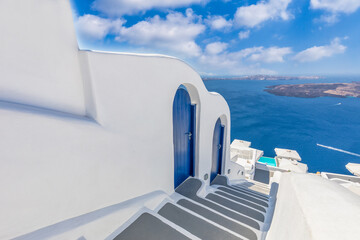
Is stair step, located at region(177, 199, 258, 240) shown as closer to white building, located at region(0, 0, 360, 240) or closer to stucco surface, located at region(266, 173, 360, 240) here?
white building, located at region(0, 0, 360, 240)

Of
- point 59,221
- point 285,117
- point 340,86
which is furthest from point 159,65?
point 340,86

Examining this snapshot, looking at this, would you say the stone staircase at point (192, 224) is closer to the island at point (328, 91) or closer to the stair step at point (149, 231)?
the stair step at point (149, 231)

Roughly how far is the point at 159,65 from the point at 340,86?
12848 cm

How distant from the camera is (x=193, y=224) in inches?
102

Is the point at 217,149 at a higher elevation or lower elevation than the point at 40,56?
lower

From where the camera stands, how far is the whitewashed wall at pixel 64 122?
4.63 ft

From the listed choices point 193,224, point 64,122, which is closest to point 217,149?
point 193,224

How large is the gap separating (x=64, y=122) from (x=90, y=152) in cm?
48

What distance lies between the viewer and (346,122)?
47031mm

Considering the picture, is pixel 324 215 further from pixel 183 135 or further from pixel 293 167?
pixel 293 167

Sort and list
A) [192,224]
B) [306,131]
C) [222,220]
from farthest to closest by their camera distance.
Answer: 1. [306,131]
2. [222,220]
3. [192,224]

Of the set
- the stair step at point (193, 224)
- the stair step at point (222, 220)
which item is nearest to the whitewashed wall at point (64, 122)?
the stair step at point (193, 224)

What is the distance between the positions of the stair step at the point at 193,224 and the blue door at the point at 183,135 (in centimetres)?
152

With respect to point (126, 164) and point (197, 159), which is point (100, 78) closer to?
point (126, 164)
